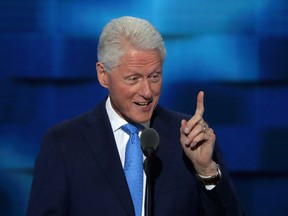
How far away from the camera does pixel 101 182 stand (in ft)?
7.11

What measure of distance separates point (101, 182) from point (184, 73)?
120 cm

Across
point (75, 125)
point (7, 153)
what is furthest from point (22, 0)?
point (75, 125)

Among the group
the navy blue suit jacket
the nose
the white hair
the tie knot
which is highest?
→ the white hair

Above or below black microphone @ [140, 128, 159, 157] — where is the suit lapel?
below

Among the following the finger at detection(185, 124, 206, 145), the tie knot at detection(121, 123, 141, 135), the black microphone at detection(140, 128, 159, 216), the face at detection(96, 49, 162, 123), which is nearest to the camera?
the black microphone at detection(140, 128, 159, 216)

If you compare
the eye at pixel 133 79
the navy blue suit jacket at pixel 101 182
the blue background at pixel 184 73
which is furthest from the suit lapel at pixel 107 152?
the blue background at pixel 184 73

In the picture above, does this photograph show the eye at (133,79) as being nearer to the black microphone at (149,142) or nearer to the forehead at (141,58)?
the forehead at (141,58)

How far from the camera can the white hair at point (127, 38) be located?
85.3 inches

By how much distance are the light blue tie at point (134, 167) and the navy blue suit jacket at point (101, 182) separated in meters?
0.03

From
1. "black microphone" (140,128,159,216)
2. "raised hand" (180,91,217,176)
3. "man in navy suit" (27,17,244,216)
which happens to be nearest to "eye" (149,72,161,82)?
"man in navy suit" (27,17,244,216)

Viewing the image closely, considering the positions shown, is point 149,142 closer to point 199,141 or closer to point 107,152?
point 199,141

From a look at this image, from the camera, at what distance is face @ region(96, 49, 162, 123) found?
7.07 feet

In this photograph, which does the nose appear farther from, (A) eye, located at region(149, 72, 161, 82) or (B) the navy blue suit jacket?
(B) the navy blue suit jacket

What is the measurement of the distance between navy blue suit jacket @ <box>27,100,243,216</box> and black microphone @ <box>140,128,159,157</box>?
257 millimetres
